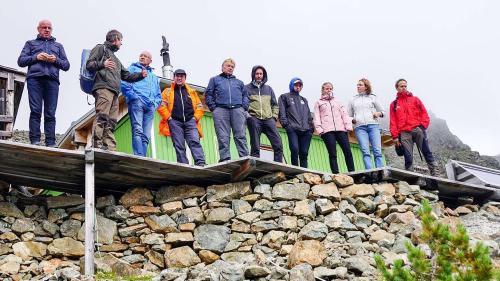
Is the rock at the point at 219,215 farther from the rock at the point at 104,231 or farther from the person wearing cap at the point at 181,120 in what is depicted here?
the rock at the point at 104,231

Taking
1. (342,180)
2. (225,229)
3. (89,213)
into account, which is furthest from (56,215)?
(342,180)

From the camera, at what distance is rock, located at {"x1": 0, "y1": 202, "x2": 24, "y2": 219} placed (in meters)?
11.2

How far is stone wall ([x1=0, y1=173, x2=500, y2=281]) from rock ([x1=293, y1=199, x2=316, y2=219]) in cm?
2

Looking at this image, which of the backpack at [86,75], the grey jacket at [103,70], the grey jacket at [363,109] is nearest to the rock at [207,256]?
the grey jacket at [103,70]

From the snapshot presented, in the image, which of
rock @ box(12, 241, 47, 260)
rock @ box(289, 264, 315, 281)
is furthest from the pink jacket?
rock @ box(12, 241, 47, 260)

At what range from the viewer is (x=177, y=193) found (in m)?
12.1

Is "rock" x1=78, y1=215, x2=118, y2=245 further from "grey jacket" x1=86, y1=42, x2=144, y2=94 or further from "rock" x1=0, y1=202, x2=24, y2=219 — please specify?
"grey jacket" x1=86, y1=42, x2=144, y2=94

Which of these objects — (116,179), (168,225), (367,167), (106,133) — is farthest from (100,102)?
(367,167)

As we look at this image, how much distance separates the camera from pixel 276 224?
11.6 m

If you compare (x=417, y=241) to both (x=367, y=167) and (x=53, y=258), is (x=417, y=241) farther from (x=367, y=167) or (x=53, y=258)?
(x=53, y=258)

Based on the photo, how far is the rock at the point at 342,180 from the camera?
12344 millimetres

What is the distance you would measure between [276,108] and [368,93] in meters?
2.05

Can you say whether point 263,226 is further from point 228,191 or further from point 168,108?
point 168,108

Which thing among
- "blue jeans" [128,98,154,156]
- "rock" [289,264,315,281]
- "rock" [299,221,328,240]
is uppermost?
"blue jeans" [128,98,154,156]
